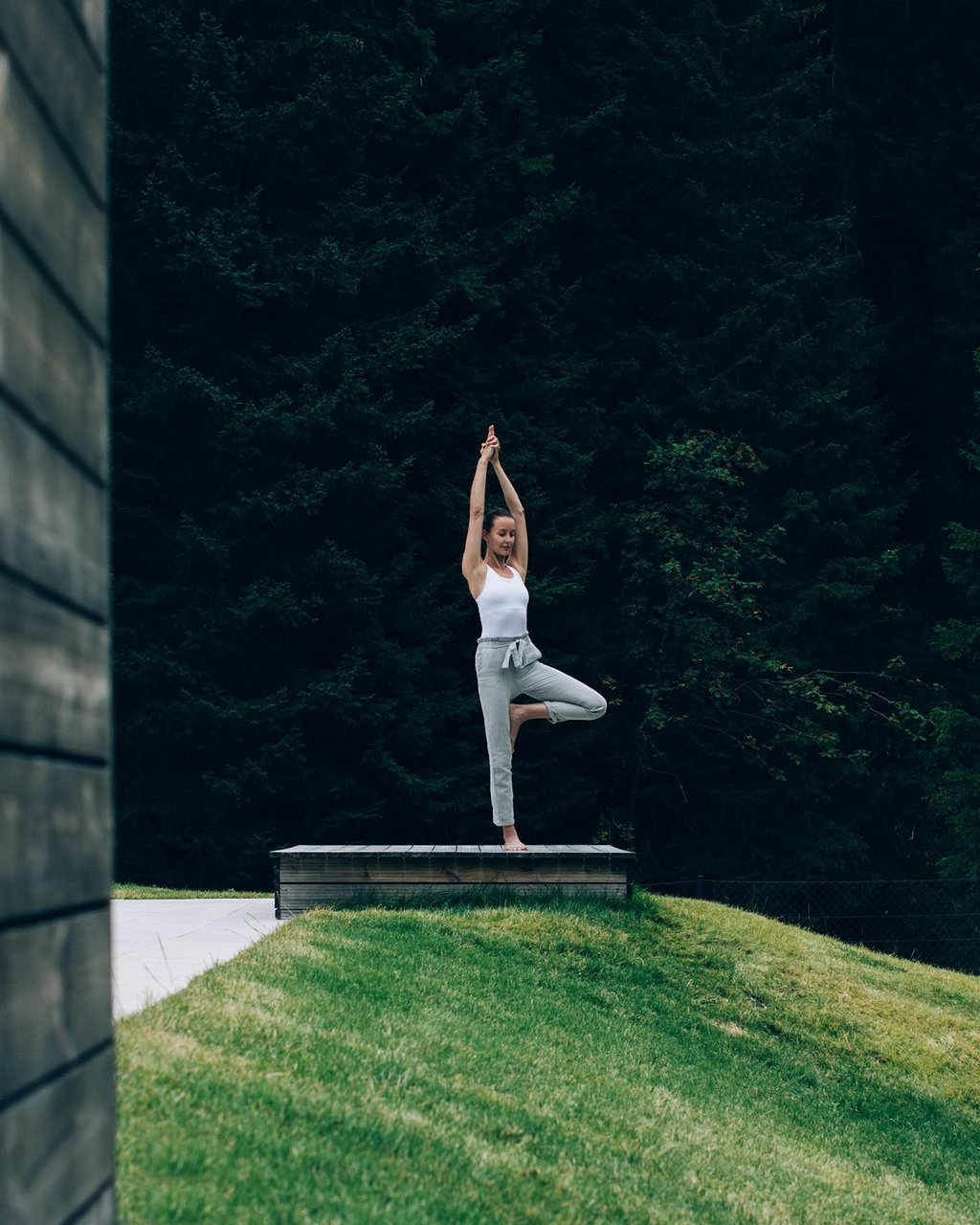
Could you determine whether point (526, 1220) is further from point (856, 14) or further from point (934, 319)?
point (856, 14)

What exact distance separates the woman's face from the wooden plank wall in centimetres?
561

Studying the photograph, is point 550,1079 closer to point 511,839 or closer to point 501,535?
point 511,839

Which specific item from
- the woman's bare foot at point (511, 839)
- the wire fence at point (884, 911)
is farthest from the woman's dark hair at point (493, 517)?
the wire fence at point (884, 911)

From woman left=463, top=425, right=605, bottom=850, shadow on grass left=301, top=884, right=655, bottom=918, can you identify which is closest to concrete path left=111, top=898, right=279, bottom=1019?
shadow on grass left=301, top=884, right=655, bottom=918

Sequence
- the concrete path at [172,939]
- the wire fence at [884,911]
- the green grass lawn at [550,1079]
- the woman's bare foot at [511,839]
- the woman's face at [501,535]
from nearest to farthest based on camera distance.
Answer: the green grass lawn at [550,1079]
the concrete path at [172,939]
the woman's face at [501,535]
the woman's bare foot at [511,839]
the wire fence at [884,911]

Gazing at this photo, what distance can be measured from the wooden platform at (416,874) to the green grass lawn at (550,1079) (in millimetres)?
205

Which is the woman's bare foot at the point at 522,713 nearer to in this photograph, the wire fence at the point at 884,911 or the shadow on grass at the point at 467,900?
the shadow on grass at the point at 467,900

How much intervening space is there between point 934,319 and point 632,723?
336 inches

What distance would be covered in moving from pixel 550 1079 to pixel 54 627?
3877mm

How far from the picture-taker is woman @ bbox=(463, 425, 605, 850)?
771cm

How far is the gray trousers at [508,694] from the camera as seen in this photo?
7.79 metres

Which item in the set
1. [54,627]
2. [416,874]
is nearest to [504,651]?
[416,874]

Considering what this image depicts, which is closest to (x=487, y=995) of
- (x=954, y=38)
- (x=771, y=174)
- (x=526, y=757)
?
(x=526, y=757)

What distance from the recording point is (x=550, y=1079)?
521cm
